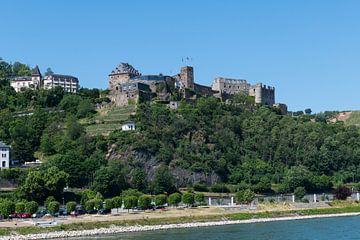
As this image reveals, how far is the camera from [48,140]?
7281cm

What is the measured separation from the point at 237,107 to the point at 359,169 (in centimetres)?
2067

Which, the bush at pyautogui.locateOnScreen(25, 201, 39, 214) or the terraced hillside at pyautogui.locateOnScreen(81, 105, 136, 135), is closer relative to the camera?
the bush at pyautogui.locateOnScreen(25, 201, 39, 214)

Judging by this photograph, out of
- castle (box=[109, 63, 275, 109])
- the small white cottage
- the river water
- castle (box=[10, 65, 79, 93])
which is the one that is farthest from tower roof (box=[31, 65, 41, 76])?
the river water

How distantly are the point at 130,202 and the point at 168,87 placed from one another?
126ft

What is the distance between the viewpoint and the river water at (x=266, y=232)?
43.2 m

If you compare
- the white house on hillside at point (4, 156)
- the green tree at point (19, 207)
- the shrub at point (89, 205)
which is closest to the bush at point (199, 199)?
the shrub at point (89, 205)

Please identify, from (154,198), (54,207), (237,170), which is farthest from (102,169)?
(237,170)

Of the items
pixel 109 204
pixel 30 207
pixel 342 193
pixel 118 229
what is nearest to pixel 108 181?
pixel 109 204

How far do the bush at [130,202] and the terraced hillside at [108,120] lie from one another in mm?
21403

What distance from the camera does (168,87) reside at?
90.9 m

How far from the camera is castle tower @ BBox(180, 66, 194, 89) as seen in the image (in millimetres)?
96375

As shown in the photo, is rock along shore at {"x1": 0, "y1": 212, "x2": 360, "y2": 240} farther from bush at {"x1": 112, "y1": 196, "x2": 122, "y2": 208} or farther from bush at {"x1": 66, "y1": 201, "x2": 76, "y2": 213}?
bush at {"x1": 66, "y1": 201, "x2": 76, "y2": 213}

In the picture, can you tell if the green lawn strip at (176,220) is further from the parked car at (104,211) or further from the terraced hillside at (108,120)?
the terraced hillside at (108,120)

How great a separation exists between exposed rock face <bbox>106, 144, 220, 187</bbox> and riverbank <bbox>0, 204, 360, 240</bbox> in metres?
12.8
